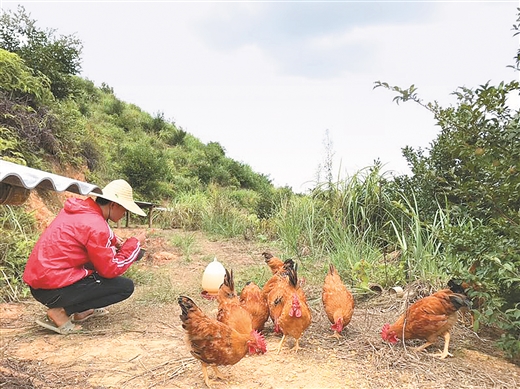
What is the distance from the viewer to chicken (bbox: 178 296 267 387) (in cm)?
278

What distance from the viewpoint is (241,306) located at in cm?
349

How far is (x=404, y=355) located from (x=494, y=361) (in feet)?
2.23

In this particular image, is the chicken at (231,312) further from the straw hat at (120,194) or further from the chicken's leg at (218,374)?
the straw hat at (120,194)

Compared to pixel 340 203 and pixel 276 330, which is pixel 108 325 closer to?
pixel 276 330

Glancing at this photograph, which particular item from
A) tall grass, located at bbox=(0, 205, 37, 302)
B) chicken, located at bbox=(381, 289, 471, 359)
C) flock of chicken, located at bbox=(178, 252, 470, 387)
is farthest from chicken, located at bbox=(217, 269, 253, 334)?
tall grass, located at bbox=(0, 205, 37, 302)

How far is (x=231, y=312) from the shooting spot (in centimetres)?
333

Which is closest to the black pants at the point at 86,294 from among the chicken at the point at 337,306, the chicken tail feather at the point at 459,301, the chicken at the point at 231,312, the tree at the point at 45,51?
the chicken at the point at 231,312

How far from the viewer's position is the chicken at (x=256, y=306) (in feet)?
12.2

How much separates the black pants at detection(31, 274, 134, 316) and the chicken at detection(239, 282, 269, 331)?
1.40m

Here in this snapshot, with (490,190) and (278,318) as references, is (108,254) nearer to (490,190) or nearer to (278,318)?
(278,318)

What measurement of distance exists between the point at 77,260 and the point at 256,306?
5.82 feet

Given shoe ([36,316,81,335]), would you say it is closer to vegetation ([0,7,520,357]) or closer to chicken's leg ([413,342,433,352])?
vegetation ([0,7,520,357])

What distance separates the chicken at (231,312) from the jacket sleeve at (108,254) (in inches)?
48.6

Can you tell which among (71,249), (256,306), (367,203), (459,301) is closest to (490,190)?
(459,301)
